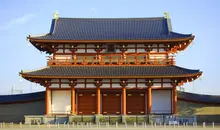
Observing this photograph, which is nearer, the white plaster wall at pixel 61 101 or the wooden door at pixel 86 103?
the white plaster wall at pixel 61 101

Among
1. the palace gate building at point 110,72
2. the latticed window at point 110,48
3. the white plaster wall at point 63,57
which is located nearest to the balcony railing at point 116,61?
the palace gate building at point 110,72

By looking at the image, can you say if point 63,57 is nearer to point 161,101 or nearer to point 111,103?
point 111,103

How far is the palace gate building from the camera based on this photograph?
1842 inches

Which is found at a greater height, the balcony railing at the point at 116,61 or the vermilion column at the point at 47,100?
the balcony railing at the point at 116,61

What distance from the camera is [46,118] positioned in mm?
45594

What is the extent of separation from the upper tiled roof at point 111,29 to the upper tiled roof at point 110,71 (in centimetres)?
367

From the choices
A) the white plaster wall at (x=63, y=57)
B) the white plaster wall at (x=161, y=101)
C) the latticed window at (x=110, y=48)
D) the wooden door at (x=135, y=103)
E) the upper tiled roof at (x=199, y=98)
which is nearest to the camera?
the white plaster wall at (x=161, y=101)

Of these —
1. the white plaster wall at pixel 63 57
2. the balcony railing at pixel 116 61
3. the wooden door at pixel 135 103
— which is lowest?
the wooden door at pixel 135 103

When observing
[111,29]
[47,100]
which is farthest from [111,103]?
[111,29]

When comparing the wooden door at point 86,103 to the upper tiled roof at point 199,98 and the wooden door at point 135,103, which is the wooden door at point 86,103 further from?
the upper tiled roof at point 199,98

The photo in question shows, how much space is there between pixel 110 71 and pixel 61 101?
710cm

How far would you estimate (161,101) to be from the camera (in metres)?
47.9

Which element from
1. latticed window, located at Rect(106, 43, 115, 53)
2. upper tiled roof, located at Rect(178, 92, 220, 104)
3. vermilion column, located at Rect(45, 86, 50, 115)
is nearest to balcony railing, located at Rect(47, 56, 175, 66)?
latticed window, located at Rect(106, 43, 115, 53)

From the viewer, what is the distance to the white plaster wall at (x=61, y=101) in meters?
48.0
